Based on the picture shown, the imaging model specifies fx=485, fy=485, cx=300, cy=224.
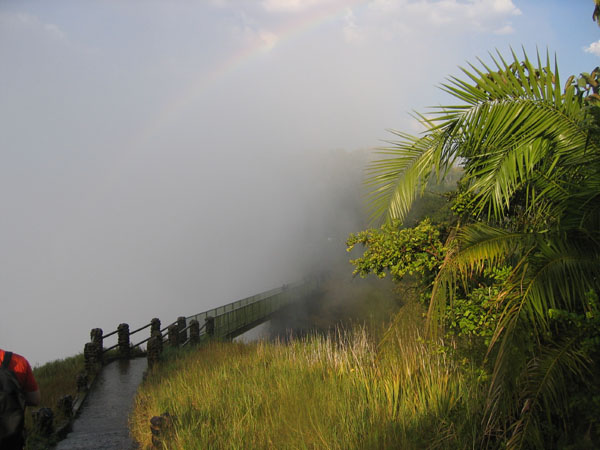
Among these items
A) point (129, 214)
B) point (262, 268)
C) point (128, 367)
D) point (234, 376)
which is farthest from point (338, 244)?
→ point (129, 214)

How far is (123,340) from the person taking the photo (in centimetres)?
1567

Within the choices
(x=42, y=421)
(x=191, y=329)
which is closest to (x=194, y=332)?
(x=191, y=329)

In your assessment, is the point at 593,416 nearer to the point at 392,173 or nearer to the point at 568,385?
the point at 568,385

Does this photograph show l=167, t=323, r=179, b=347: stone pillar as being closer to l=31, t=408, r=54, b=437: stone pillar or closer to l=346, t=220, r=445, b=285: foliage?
l=31, t=408, r=54, b=437: stone pillar

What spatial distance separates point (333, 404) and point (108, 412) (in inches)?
246

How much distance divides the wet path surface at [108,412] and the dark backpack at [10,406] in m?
4.31

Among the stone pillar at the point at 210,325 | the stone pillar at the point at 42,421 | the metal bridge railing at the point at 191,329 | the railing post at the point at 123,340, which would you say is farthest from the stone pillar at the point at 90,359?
the stone pillar at the point at 42,421

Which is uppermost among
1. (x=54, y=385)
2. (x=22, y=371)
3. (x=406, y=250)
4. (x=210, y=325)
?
(x=406, y=250)

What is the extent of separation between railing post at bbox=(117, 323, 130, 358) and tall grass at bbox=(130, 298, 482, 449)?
751 centimetres

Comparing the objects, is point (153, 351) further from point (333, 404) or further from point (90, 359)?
point (333, 404)

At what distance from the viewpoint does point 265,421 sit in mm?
5871

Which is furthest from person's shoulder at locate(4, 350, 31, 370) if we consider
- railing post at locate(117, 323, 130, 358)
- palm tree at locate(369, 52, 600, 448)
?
railing post at locate(117, 323, 130, 358)

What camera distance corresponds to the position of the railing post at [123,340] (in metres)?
15.6

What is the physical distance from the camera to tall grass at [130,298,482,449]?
5.11m
